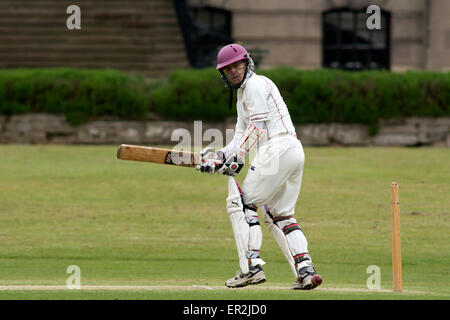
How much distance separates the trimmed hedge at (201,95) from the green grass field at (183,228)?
1.57m

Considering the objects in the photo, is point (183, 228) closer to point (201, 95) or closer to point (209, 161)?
point (209, 161)

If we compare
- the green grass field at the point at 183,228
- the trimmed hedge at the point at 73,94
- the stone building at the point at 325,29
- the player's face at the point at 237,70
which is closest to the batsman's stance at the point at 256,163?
the player's face at the point at 237,70

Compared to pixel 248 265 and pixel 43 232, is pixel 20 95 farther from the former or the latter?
pixel 248 265

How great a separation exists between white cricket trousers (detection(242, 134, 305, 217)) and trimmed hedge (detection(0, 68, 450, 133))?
1452cm

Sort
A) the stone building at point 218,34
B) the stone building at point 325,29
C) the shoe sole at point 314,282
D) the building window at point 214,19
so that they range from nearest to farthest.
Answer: the shoe sole at point 314,282, the stone building at point 218,34, the stone building at point 325,29, the building window at point 214,19

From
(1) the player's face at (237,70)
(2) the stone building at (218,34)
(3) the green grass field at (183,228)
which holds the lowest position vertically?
(3) the green grass field at (183,228)

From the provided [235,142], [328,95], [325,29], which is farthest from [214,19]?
[235,142]

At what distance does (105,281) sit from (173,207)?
5.83 m

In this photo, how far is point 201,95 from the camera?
78.9ft

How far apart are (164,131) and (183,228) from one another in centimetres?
889

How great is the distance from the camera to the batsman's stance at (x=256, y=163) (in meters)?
9.27

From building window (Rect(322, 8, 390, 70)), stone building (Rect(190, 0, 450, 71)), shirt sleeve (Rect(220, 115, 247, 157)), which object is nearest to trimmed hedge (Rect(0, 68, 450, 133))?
stone building (Rect(190, 0, 450, 71))

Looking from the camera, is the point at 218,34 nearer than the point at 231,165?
No

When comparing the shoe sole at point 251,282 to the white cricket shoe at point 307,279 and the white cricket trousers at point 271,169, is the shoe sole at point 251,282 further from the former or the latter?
the white cricket trousers at point 271,169
